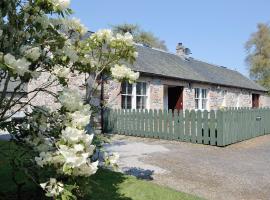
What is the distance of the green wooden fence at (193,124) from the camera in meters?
11.7

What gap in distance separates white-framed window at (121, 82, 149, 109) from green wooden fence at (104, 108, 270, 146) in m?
1.38

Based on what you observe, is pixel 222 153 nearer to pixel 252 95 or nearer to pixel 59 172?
pixel 59 172

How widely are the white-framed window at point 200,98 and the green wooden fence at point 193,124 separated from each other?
5889mm

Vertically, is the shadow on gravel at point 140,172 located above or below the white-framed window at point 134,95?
below

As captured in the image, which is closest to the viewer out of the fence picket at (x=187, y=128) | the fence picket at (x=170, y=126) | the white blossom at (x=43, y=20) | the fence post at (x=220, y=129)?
the white blossom at (x=43, y=20)

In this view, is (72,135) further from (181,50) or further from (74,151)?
(181,50)

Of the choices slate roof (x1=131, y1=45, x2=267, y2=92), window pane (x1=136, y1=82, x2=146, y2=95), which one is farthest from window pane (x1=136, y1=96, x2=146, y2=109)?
slate roof (x1=131, y1=45, x2=267, y2=92)

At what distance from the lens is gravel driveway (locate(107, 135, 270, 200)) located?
6.15 meters

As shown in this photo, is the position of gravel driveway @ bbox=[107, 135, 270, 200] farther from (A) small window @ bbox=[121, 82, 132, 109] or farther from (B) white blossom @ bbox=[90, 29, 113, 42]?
(A) small window @ bbox=[121, 82, 132, 109]

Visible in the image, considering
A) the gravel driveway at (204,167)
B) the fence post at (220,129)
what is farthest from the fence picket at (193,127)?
the fence post at (220,129)

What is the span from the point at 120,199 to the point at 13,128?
2.23 meters

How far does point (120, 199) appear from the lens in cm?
500

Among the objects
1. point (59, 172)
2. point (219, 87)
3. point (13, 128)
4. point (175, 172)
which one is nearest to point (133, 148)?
point (175, 172)

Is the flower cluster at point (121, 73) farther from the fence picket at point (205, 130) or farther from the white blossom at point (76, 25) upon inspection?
the fence picket at point (205, 130)
